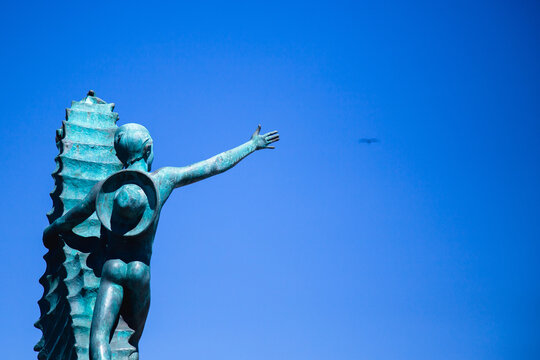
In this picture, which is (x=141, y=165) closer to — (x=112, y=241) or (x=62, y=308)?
(x=112, y=241)

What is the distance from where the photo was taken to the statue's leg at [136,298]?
9148mm

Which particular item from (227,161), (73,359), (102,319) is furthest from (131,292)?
(227,161)

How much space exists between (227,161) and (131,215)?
51.8 inches

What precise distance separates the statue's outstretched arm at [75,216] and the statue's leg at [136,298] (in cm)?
77

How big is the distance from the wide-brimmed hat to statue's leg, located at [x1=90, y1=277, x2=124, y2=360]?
56 centimetres

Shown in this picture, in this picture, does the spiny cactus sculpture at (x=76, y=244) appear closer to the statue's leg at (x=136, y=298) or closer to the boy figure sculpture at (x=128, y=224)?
the statue's leg at (x=136, y=298)

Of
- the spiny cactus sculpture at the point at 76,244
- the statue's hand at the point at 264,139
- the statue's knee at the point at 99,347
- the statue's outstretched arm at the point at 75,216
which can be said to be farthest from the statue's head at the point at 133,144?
the statue's knee at the point at 99,347

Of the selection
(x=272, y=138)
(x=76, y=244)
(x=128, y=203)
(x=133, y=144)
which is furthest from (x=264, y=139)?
(x=76, y=244)

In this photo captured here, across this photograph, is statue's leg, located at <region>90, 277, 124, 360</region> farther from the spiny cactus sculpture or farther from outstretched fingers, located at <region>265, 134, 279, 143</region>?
outstretched fingers, located at <region>265, 134, 279, 143</region>

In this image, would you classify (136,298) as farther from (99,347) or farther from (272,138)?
(272,138)

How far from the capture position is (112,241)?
30.4ft

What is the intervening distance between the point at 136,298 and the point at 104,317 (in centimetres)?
41

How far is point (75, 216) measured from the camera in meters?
9.58

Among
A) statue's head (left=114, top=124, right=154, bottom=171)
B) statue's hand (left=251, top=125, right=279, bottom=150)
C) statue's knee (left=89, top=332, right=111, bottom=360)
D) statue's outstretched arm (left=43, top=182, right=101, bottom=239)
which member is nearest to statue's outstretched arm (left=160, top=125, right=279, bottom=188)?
statue's hand (left=251, top=125, right=279, bottom=150)
